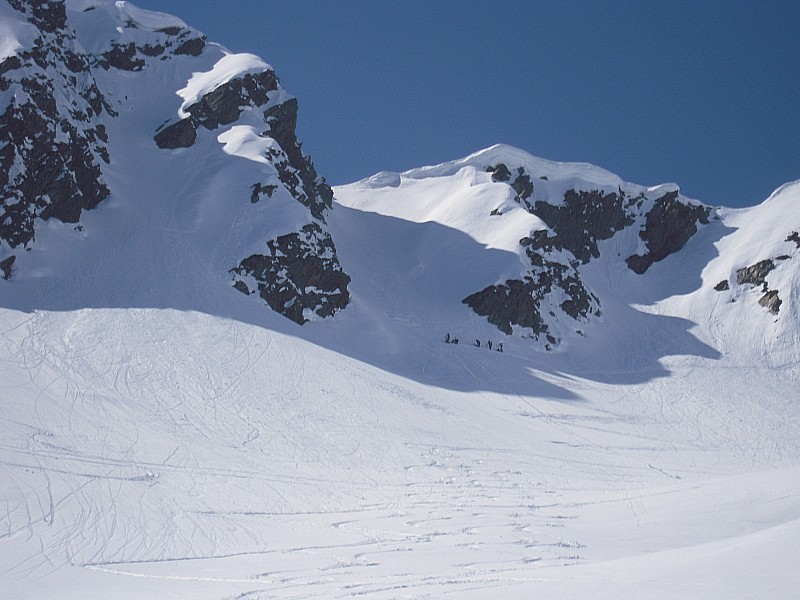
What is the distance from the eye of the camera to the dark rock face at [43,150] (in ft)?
122

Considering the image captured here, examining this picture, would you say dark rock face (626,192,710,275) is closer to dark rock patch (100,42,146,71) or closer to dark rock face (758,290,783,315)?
dark rock face (758,290,783,315)

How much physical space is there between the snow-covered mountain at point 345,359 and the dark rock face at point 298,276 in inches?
6.3

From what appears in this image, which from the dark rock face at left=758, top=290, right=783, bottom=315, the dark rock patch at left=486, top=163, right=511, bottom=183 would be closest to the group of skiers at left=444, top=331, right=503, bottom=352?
the dark rock face at left=758, top=290, right=783, bottom=315

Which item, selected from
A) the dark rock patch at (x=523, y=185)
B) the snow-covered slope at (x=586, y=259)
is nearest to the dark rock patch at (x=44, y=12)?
the snow-covered slope at (x=586, y=259)

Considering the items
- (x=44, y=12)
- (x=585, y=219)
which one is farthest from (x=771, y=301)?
(x=44, y=12)

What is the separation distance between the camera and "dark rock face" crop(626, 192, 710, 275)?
6575cm

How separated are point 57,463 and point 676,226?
61507mm

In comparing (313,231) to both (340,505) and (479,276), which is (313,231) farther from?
(340,505)

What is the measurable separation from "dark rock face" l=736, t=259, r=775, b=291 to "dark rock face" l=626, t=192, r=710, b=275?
1042 centimetres

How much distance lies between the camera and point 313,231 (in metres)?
43.1

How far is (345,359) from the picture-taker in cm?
3253

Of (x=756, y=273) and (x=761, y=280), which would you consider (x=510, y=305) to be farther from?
(x=756, y=273)

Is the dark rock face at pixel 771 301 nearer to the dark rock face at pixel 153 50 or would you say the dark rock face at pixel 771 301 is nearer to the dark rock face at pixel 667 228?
the dark rock face at pixel 667 228

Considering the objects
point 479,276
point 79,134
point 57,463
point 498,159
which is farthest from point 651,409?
point 498,159
